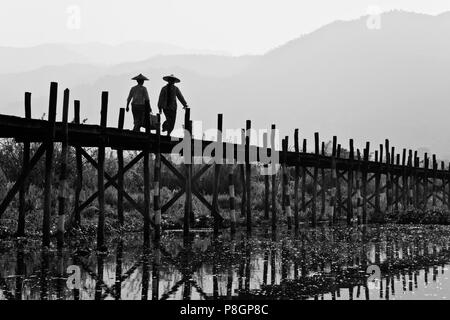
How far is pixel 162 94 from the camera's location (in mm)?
18250

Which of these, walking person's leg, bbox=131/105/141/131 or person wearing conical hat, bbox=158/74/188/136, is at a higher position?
person wearing conical hat, bbox=158/74/188/136

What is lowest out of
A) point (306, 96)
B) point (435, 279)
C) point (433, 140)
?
point (435, 279)

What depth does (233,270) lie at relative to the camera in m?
12.0

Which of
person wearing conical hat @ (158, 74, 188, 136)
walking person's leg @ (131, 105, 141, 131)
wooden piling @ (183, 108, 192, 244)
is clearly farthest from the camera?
person wearing conical hat @ (158, 74, 188, 136)

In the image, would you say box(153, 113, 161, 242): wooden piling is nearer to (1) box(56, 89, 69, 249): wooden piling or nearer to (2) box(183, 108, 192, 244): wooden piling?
(2) box(183, 108, 192, 244): wooden piling

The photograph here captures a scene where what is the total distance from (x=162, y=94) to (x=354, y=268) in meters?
8.01

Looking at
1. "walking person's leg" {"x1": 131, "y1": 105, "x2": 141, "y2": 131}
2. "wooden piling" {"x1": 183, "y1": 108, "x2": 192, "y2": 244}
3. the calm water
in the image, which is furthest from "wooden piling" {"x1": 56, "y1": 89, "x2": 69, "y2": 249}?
"wooden piling" {"x1": 183, "y1": 108, "x2": 192, "y2": 244}

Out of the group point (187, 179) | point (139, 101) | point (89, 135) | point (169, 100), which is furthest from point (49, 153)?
point (187, 179)

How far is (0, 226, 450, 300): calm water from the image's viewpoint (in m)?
9.72

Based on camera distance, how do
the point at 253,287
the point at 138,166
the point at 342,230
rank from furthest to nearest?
the point at 138,166, the point at 342,230, the point at 253,287
